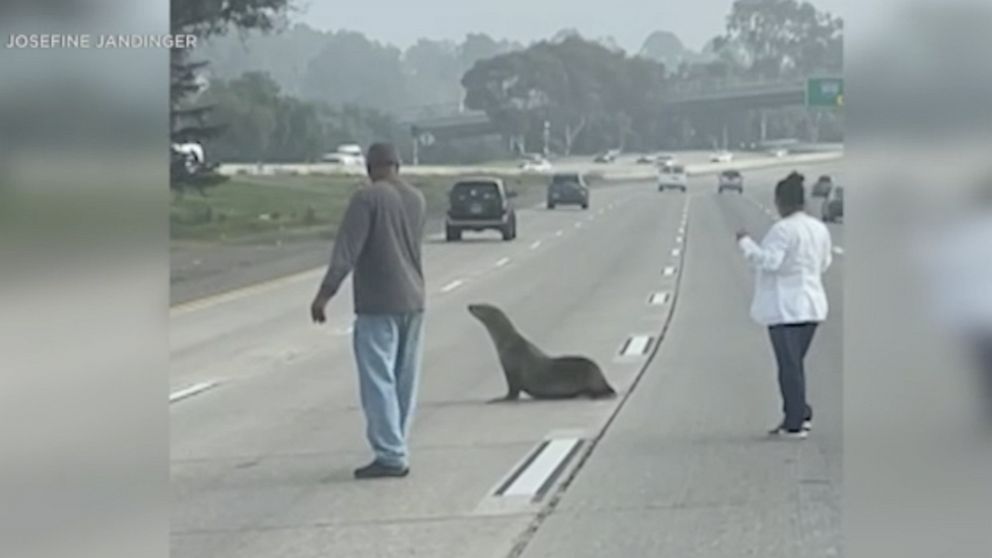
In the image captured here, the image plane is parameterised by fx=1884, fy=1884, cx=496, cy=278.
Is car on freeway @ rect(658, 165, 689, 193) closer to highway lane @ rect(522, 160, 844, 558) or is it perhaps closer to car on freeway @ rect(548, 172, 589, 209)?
highway lane @ rect(522, 160, 844, 558)

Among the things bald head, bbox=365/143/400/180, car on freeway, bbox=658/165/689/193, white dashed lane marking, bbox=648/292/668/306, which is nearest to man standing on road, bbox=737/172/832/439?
car on freeway, bbox=658/165/689/193

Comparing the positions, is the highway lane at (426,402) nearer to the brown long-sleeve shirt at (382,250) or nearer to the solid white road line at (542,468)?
the solid white road line at (542,468)

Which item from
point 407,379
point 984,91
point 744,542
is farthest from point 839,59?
point 407,379

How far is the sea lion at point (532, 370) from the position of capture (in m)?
10.4

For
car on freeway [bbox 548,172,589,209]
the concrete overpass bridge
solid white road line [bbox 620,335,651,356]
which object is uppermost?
the concrete overpass bridge

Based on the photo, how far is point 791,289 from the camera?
8.09 m

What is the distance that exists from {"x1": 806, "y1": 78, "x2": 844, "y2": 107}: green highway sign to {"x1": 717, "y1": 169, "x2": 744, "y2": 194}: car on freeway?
1199 millimetres

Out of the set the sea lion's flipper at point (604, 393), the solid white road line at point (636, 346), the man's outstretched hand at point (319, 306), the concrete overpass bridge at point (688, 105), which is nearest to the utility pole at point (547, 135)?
the concrete overpass bridge at point (688, 105)

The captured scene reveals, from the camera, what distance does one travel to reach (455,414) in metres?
10.5

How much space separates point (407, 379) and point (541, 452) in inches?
51.4

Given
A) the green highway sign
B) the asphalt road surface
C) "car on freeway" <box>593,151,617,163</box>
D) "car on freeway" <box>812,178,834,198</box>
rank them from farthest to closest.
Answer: the asphalt road surface, "car on freeway" <box>593,151,617,163</box>, "car on freeway" <box>812,178,834,198</box>, the green highway sign

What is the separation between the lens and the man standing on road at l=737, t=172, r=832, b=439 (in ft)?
22.7

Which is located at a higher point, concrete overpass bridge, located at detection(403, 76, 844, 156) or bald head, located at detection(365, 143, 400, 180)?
concrete overpass bridge, located at detection(403, 76, 844, 156)

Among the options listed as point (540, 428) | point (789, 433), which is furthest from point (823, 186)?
point (540, 428)
